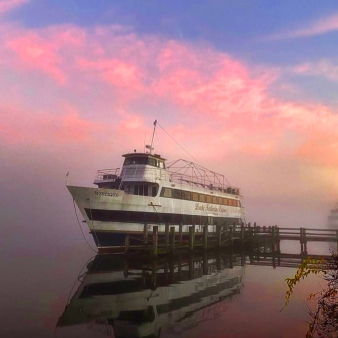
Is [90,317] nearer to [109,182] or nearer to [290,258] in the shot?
[109,182]

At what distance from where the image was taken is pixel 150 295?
15727mm

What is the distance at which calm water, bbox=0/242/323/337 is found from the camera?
11547 mm

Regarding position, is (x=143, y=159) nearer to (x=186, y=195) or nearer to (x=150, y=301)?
Result: (x=186, y=195)

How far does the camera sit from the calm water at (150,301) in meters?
11.5

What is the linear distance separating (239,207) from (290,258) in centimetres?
1402

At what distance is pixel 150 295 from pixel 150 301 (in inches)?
39.1

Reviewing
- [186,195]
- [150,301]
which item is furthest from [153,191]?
[150,301]

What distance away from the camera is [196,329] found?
38.1ft

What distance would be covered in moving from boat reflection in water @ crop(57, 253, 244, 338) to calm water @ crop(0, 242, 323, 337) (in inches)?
1.4

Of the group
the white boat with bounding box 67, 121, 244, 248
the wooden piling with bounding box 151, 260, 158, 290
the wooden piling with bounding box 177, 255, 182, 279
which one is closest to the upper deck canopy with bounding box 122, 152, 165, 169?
the white boat with bounding box 67, 121, 244, 248

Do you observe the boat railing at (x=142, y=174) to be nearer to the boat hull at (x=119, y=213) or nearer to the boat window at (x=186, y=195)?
the boat hull at (x=119, y=213)

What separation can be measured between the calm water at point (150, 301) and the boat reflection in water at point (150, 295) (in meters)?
0.04

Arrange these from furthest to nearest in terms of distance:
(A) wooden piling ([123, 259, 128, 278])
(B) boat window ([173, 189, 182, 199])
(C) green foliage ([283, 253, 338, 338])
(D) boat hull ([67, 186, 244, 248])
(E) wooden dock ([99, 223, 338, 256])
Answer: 1. (B) boat window ([173, 189, 182, 199])
2. (D) boat hull ([67, 186, 244, 248])
3. (E) wooden dock ([99, 223, 338, 256])
4. (A) wooden piling ([123, 259, 128, 278])
5. (C) green foliage ([283, 253, 338, 338])

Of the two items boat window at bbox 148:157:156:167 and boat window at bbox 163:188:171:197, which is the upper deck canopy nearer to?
boat window at bbox 148:157:156:167
